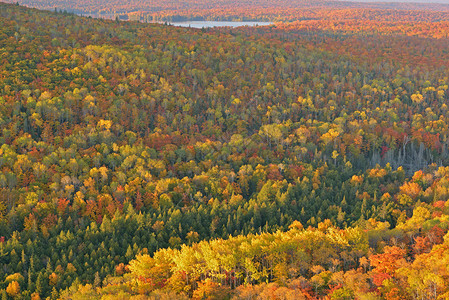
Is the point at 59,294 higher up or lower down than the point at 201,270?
lower down

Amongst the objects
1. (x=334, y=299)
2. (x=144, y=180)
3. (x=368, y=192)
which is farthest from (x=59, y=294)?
(x=368, y=192)

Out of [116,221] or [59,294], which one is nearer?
[59,294]

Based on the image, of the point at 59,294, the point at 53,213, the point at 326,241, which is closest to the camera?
the point at 59,294

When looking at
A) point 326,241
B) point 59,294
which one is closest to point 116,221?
point 59,294

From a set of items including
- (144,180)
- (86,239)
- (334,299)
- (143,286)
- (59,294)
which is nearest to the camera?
(334,299)

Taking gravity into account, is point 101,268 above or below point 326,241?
below

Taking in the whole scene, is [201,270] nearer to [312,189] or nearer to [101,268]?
[101,268]

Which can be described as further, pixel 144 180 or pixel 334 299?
pixel 144 180

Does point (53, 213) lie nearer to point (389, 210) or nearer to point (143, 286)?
point (143, 286)

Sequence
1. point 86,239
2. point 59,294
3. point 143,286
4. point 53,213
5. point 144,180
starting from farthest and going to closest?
point 144,180 < point 53,213 < point 86,239 < point 59,294 < point 143,286
